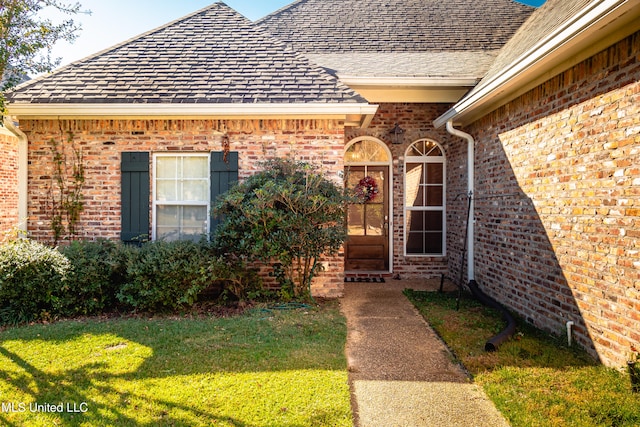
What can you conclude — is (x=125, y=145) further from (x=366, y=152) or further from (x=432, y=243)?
(x=432, y=243)

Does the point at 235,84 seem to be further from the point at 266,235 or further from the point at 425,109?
the point at 425,109

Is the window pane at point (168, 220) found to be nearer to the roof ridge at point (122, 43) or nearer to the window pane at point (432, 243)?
the roof ridge at point (122, 43)

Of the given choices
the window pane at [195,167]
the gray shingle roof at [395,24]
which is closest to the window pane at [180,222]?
the window pane at [195,167]

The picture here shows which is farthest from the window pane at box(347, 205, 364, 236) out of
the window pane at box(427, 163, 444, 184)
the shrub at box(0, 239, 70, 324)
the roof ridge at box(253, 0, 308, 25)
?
the roof ridge at box(253, 0, 308, 25)

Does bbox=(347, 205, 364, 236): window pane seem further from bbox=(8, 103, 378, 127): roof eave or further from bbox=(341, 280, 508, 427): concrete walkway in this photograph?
bbox=(341, 280, 508, 427): concrete walkway

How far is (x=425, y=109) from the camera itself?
7.83 metres

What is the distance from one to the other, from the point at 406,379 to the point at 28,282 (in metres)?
4.72

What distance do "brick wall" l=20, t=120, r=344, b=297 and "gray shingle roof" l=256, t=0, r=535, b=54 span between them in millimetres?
3570

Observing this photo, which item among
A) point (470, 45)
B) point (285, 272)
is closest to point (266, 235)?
point (285, 272)

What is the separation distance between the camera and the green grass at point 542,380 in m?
2.70

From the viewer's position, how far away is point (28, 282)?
4.72m

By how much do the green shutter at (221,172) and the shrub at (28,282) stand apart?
2.16 m

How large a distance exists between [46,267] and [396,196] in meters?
6.13

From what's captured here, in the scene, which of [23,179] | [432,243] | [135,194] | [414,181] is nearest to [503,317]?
Result: [432,243]
